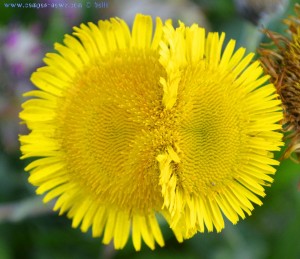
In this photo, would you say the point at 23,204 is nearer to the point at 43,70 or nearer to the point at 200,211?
the point at 43,70

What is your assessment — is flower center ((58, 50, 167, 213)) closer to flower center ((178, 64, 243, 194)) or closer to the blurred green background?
flower center ((178, 64, 243, 194))

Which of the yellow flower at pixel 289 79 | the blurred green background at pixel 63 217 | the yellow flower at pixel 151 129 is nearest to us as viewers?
the yellow flower at pixel 151 129

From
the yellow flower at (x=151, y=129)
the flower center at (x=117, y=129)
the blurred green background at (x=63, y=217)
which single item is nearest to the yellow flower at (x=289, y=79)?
the yellow flower at (x=151, y=129)

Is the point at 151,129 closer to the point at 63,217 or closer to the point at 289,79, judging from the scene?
the point at 289,79

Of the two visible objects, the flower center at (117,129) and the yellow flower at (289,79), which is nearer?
the flower center at (117,129)

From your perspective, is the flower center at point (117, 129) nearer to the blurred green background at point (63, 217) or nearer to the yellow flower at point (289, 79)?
the yellow flower at point (289, 79)

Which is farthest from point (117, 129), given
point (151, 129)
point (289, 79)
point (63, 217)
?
point (63, 217)

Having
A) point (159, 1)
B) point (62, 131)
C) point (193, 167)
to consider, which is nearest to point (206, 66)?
point (193, 167)
